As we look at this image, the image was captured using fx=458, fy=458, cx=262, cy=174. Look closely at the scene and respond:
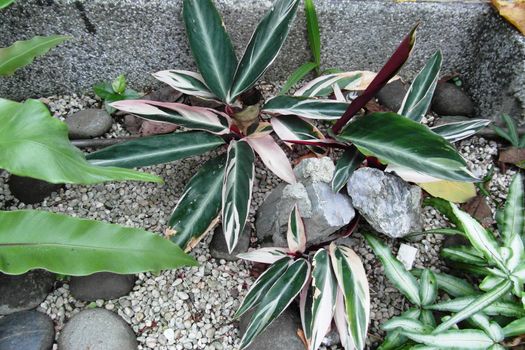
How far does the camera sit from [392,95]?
143 cm

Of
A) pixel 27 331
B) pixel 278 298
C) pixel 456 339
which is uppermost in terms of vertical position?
pixel 456 339

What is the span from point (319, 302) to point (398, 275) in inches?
7.7

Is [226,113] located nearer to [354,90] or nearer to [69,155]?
[354,90]

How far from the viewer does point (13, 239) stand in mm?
898

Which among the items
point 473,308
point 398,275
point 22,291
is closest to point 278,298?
point 398,275

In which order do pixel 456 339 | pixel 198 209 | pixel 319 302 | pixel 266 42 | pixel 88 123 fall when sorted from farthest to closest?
pixel 88 123 → pixel 266 42 → pixel 198 209 → pixel 319 302 → pixel 456 339

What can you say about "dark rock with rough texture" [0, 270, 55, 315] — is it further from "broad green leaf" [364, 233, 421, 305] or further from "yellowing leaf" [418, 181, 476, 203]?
"yellowing leaf" [418, 181, 476, 203]

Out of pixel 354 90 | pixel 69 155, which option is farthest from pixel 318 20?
pixel 69 155

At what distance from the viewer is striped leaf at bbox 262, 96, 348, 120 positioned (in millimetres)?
1194

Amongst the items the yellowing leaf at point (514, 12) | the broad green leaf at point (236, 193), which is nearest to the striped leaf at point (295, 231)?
the broad green leaf at point (236, 193)

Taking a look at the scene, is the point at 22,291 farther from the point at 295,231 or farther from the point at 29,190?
the point at 295,231

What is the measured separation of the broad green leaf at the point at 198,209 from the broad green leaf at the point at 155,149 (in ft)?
0.20

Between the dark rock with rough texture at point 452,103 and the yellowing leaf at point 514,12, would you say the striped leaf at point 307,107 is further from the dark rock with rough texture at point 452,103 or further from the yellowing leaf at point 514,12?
the yellowing leaf at point 514,12

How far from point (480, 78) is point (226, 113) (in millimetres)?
813
